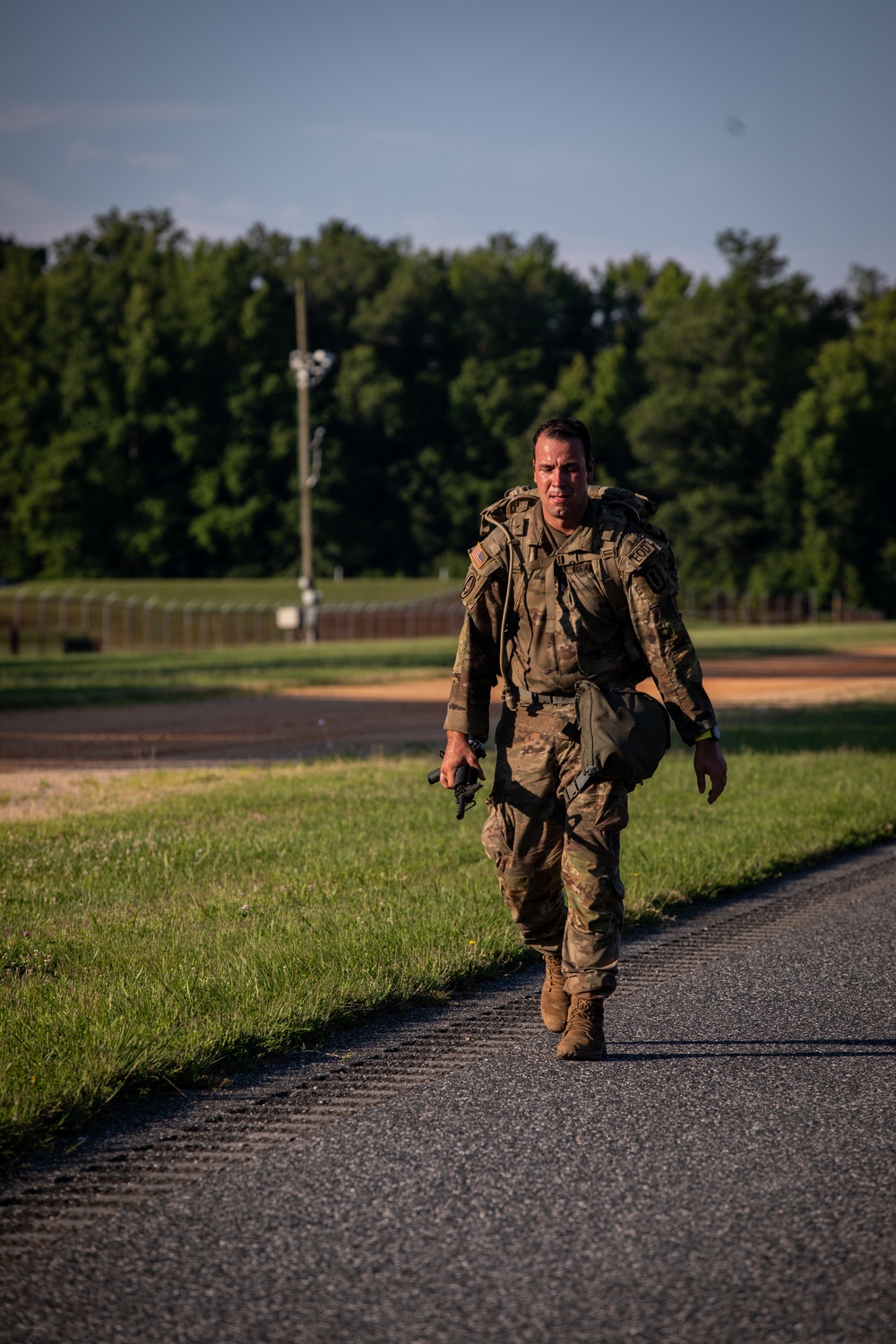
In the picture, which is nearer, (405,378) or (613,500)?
(613,500)

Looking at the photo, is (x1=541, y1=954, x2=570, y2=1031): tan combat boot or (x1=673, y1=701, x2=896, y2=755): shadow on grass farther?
(x1=673, y1=701, x2=896, y2=755): shadow on grass

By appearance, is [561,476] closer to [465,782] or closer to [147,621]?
[465,782]

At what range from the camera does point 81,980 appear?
5.95 metres

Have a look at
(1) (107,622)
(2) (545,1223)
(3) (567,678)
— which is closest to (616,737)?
(3) (567,678)

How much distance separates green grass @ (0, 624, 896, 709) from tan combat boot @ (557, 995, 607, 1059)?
56.5 ft

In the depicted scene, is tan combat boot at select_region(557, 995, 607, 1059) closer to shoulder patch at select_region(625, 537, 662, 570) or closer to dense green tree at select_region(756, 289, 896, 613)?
shoulder patch at select_region(625, 537, 662, 570)

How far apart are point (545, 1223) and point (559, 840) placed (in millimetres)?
Result: 1730

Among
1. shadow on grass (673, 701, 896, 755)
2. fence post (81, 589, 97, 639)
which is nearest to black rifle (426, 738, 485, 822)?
shadow on grass (673, 701, 896, 755)

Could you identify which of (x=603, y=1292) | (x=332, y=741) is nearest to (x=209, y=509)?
(x=332, y=741)

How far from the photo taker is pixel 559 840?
5.19 metres

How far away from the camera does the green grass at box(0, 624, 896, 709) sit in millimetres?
23469

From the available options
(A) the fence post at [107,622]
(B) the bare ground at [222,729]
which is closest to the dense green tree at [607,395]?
(A) the fence post at [107,622]

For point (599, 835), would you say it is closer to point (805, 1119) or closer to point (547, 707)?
point (547, 707)

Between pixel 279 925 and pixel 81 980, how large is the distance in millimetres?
1206
